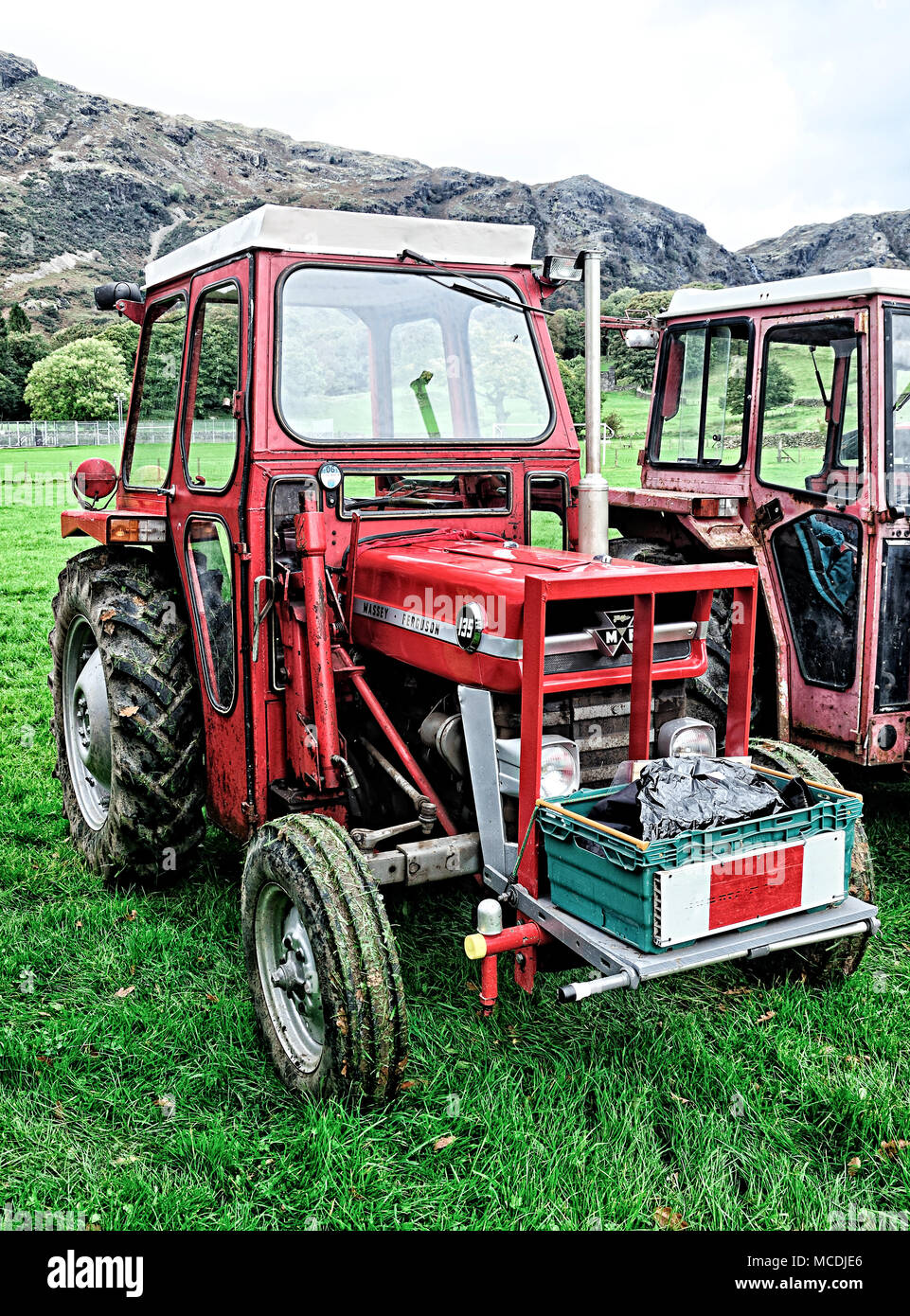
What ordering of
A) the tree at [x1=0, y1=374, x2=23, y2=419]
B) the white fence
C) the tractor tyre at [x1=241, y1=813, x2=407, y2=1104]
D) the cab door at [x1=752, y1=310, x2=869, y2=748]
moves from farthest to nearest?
the tree at [x1=0, y1=374, x2=23, y2=419] → the white fence → the cab door at [x1=752, y1=310, x2=869, y2=748] → the tractor tyre at [x1=241, y1=813, x2=407, y2=1104]

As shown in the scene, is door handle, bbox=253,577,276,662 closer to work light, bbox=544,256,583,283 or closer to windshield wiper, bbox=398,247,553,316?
windshield wiper, bbox=398,247,553,316

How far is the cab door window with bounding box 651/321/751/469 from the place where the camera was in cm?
581

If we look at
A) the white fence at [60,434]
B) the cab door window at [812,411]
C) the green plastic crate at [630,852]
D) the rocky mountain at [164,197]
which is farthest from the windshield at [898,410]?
the rocky mountain at [164,197]

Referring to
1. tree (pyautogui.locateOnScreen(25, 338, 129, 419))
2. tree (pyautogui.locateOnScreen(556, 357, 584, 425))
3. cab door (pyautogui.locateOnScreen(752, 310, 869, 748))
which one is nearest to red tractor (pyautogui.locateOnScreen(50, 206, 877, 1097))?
tree (pyautogui.locateOnScreen(556, 357, 584, 425))

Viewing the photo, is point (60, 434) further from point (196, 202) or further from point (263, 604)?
point (196, 202)

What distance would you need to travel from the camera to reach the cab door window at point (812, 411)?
5.07 meters

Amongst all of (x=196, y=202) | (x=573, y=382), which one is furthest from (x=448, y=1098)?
(x=196, y=202)

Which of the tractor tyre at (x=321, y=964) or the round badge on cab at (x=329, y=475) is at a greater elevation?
the round badge on cab at (x=329, y=475)

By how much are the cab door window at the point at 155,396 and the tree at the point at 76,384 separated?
52131mm

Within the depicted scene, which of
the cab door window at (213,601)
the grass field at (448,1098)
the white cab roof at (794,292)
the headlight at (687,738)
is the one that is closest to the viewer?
the grass field at (448,1098)

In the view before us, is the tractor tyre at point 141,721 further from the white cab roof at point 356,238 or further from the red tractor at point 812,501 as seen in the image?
the red tractor at point 812,501

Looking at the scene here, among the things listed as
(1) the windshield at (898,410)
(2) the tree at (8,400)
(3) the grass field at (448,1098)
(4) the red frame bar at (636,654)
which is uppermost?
(2) the tree at (8,400)

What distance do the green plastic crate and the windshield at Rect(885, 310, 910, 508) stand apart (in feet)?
7.89
